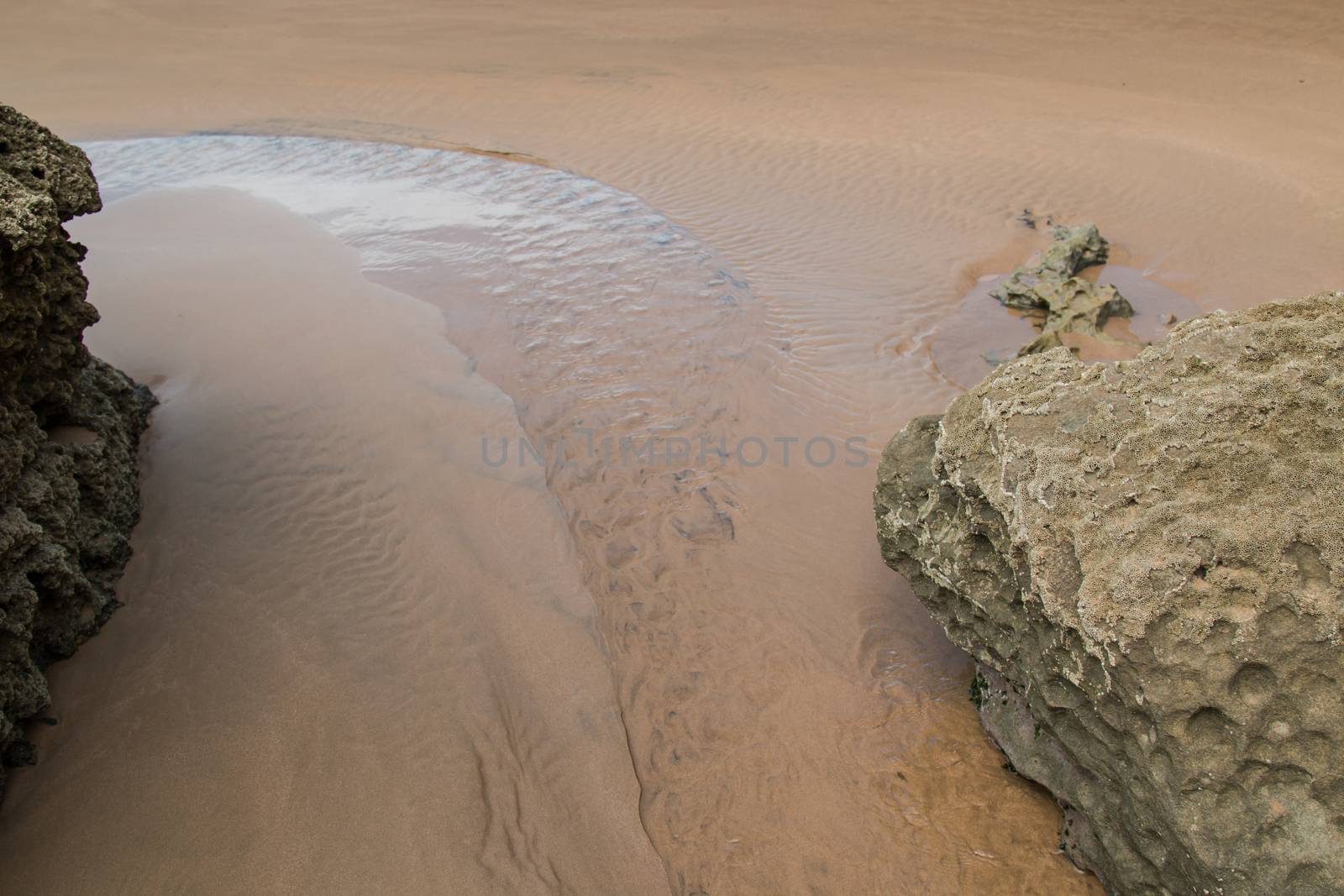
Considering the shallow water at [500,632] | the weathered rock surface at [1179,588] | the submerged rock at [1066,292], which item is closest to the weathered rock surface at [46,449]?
the shallow water at [500,632]

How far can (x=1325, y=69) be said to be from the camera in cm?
1284

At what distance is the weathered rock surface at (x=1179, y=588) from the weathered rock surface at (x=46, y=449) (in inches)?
147

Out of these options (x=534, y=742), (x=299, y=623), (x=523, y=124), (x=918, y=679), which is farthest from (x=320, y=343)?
(x=523, y=124)

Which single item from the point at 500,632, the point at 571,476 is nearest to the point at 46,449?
the point at 500,632

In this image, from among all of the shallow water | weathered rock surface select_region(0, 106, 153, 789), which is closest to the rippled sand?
the shallow water

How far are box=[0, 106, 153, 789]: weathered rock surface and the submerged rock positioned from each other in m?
5.96

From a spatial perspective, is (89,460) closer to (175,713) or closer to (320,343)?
(175,713)

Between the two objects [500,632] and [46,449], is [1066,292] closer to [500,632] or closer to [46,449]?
[500,632]

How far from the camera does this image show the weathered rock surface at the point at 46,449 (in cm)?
328

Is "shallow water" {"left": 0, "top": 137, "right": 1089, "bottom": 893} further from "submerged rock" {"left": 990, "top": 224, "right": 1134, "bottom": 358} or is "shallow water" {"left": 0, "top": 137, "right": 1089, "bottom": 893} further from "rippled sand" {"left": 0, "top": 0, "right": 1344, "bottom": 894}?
"submerged rock" {"left": 990, "top": 224, "right": 1134, "bottom": 358}

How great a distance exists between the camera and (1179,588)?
2.42m

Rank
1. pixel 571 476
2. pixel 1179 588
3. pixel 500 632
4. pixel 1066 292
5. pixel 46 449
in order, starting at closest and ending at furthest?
pixel 1179 588, pixel 46 449, pixel 500 632, pixel 571 476, pixel 1066 292

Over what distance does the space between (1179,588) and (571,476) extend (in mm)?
3579

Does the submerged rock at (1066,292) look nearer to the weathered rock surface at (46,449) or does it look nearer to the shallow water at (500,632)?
the shallow water at (500,632)
